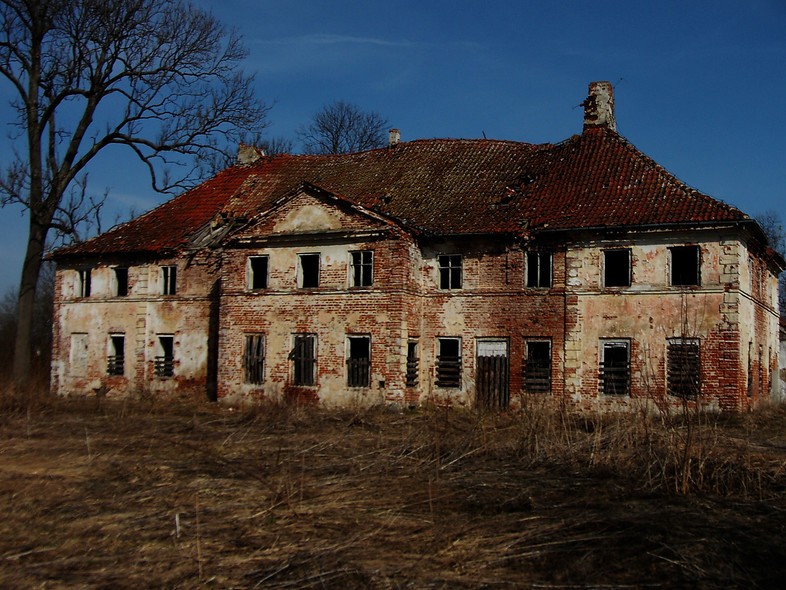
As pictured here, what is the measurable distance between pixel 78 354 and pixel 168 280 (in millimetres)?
4471

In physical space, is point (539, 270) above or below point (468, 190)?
below

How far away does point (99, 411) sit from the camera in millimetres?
18656

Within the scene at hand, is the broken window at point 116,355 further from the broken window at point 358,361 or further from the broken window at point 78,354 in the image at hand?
the broken window at point 358,361

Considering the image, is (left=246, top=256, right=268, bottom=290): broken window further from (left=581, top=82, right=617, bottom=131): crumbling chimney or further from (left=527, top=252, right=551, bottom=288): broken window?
(left=581, top=82, right=617, bottom=131): crumbling chimney

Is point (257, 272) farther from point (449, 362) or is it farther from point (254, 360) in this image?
point (449, 362)

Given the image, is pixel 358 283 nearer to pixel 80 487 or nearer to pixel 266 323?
pixel 266 323

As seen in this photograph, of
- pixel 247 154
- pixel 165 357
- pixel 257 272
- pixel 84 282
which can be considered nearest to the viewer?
pixel 257 272

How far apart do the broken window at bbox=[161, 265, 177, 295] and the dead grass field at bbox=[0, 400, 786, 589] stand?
12582mm

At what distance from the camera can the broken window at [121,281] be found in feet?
85.7

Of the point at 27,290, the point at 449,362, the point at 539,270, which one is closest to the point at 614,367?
the point at 539,270

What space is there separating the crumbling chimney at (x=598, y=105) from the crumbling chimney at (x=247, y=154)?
1221 centimetres

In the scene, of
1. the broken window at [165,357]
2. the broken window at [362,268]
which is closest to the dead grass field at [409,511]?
the broken window at [362,268]

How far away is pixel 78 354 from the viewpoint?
26.4 meters

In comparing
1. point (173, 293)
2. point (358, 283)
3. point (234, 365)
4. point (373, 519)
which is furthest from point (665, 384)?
point (173, 293)
